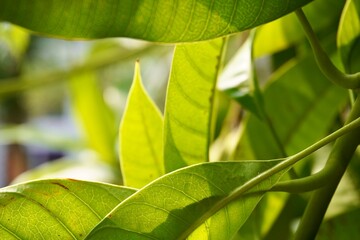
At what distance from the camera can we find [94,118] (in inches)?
42.1

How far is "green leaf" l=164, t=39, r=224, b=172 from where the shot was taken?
0.40 meters

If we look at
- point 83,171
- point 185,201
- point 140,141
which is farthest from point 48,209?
point 83,171

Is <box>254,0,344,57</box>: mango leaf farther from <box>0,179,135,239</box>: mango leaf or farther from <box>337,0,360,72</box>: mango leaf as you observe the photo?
<box>0,179,135,239</box>: mango leaf

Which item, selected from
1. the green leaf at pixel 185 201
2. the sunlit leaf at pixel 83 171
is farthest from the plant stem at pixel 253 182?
the sunlit leaf at pixel 83 171

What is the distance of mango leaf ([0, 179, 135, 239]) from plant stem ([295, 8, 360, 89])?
0.14 metres

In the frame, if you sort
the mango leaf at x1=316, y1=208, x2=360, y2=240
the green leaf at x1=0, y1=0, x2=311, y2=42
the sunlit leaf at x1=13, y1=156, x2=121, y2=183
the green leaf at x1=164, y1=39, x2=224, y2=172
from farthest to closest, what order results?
the sunlit leaf at x1=13, y1=156, x2=121, y2=183 < the mango leaf at x1=316, y1=208, x2=360, y2=240 < the green leaf at x1=164, y1=39, x2=224, y2=172 < the green leaf at x1=0, y1=0, x2=311, y2=42

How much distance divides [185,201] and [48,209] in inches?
2.8

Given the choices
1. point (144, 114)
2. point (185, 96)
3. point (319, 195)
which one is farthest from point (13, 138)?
point (319, 195)

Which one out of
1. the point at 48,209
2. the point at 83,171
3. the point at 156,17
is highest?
the point at 156,17

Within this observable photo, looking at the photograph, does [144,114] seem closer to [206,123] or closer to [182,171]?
[206,123]

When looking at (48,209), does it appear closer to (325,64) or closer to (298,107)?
(325,64)

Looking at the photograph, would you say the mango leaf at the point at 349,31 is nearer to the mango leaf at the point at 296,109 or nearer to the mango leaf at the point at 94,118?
the mango leaf at the point at 296,109

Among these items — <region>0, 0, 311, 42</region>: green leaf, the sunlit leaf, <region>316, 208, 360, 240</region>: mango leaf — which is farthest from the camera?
the sunlit leaf

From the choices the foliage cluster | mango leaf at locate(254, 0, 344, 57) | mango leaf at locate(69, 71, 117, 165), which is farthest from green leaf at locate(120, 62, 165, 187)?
mango leaf at locate(69, 71, 117, 165)
